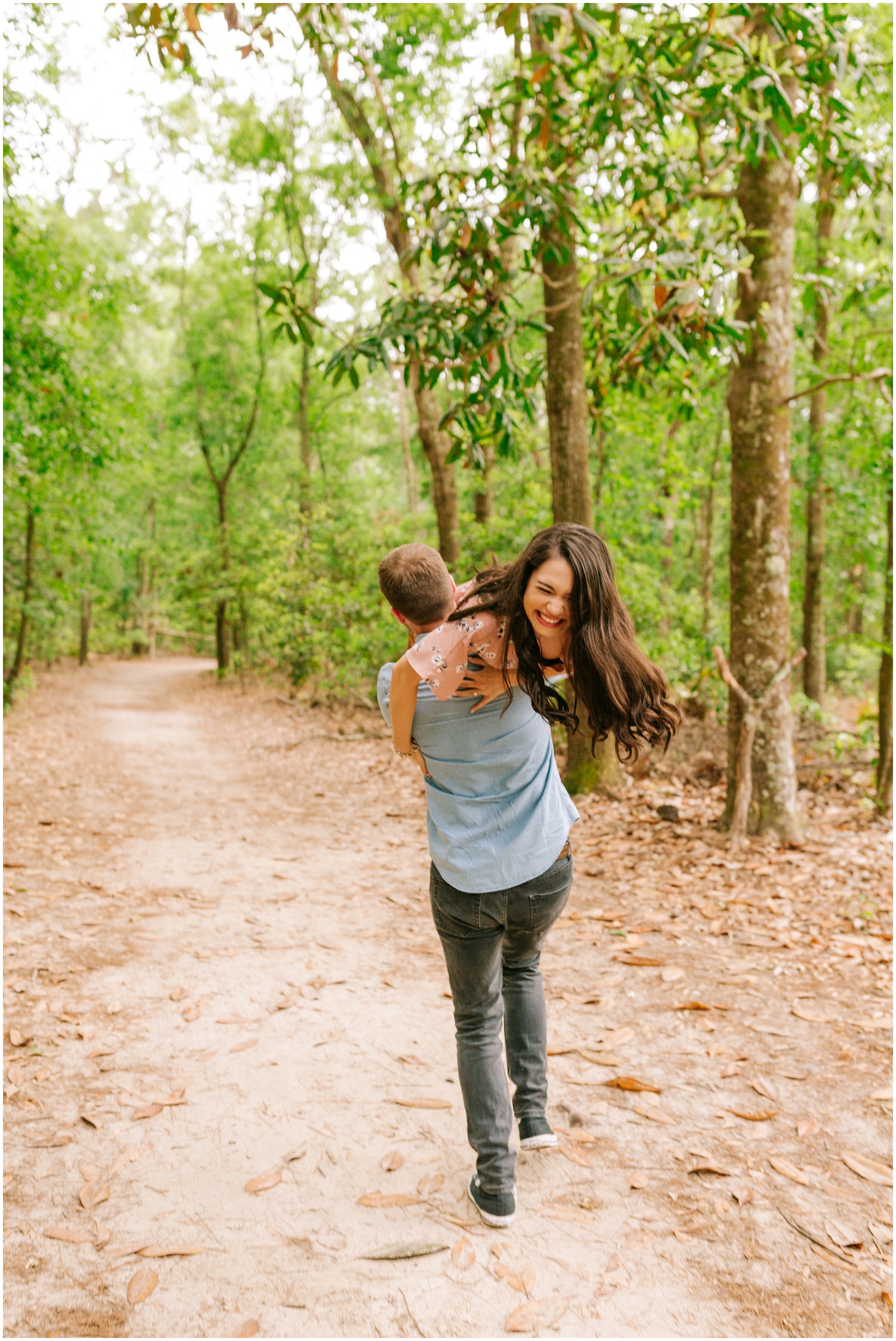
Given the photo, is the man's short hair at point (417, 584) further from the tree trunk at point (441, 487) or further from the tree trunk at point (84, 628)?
the tree trunk at point (84, 628)

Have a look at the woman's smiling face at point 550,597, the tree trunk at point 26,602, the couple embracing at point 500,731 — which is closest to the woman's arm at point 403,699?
the couple embracing at point 500,731

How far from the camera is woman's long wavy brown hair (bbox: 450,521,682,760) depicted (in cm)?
208

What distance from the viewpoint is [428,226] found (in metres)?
5.54

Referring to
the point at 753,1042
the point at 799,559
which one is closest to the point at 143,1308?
the point at 753,1042

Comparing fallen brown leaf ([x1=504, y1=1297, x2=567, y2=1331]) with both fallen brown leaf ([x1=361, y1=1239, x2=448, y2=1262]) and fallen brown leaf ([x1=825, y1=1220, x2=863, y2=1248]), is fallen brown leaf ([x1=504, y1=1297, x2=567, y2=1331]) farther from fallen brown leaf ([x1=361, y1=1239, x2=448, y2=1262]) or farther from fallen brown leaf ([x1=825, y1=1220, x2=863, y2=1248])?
fallen brown leaf ([x1=825, y1=1220, x2=863, y2=1248])

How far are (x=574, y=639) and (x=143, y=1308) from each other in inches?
84.6

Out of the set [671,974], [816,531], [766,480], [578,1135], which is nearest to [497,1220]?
[578,1135]

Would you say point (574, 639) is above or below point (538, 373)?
below

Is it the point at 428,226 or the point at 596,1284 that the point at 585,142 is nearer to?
the point at 428,226

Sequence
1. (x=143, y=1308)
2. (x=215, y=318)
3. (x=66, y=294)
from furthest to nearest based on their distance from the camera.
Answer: (x=215, y=318), (x=66, y=294), (x=143, y=1308)

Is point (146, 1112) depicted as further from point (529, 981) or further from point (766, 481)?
point (766, 481)

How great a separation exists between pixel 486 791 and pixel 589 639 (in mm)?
575

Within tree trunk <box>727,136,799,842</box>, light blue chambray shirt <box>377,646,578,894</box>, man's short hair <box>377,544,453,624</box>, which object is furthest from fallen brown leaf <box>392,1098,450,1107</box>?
tree trunk <box>727,136,799,842</box>

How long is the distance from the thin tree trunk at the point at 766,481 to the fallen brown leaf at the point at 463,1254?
427 centimetres
